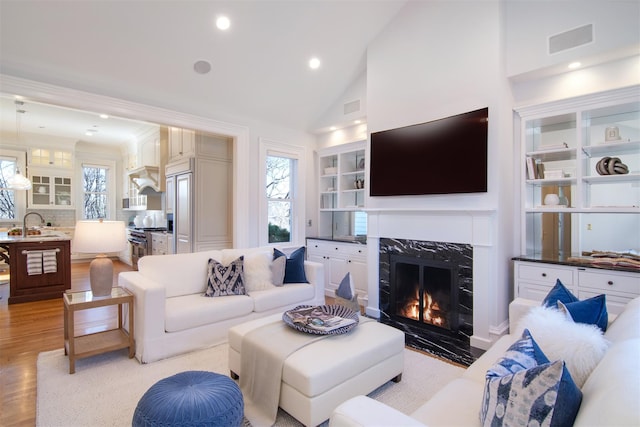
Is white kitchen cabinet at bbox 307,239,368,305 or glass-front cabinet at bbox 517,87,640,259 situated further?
white kitchen cabinet at bbox 307,239,368,305

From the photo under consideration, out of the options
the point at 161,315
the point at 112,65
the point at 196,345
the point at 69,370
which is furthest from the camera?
the point at 112,65

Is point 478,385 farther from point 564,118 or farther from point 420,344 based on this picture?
point 564,118

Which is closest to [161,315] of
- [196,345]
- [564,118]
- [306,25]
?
[196,345]

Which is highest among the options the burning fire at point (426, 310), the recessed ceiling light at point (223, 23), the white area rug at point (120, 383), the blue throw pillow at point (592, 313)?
the recessed ceiling light at point (223, 23)

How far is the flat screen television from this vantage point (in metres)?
3.25

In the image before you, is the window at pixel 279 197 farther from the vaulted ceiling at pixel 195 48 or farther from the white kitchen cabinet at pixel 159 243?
the white kitchen cabinet at pixel 159 243

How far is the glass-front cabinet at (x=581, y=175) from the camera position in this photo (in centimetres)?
300

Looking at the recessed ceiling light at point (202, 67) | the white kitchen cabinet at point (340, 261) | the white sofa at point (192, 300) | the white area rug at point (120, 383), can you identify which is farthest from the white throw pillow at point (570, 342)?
the recessed ceiling light at point (202, 67)

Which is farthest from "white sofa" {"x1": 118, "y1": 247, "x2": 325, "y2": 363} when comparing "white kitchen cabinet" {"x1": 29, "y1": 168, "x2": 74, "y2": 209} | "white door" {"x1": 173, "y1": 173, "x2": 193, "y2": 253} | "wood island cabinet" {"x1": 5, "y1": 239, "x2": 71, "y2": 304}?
"white kitchen cabinet" {"x1": 29, "y1": 168, "x2": 74, "y2": 209}

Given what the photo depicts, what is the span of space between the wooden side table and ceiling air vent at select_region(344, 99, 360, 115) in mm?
3697

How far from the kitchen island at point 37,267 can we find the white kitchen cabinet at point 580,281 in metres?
6.12

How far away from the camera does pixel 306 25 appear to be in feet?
12.4

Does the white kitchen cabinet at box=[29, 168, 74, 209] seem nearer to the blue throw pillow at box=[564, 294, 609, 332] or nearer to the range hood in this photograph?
the range hood

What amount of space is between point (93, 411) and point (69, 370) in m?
0.73
